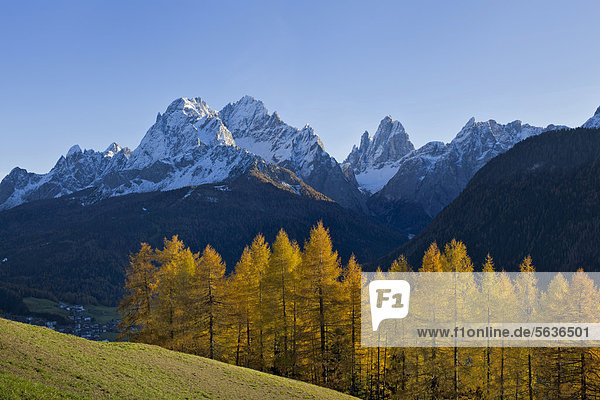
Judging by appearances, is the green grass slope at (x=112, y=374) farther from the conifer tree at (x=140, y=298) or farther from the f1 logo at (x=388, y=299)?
the conifer tree at (x=140, y=298)

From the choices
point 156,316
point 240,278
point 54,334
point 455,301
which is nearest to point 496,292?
point 455,301

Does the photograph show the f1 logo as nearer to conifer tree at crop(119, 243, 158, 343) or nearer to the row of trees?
the row of trees

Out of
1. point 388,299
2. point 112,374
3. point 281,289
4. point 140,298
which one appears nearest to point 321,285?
point 281,289

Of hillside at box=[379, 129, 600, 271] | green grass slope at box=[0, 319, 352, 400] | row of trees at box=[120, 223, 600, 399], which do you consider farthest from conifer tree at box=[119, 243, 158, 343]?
hillside at box=[379, 129, 600, 271]

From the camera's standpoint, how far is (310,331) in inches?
1863

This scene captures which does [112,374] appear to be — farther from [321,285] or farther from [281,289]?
[281,289]

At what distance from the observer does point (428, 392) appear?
45812 mm

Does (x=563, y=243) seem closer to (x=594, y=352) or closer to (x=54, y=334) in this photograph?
(x=594, y=352)

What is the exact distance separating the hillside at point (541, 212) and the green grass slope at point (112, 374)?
5337 inches

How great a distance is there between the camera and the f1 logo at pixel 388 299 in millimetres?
46406

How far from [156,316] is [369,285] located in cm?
2546

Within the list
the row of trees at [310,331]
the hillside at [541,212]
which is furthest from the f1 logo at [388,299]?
the hillside at [541,212]

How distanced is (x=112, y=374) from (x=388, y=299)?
29.9 meters

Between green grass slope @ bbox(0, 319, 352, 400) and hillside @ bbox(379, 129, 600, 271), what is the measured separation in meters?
136
